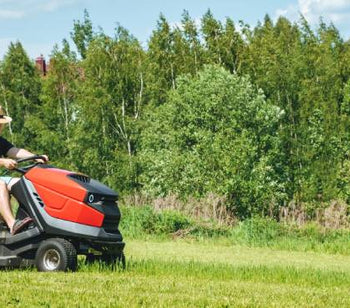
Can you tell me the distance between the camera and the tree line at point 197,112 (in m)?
36.6

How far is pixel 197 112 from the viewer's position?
38.5 meters

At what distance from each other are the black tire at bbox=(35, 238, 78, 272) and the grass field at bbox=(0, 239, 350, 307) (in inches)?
8.4

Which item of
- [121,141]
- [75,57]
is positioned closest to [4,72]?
[75,57]

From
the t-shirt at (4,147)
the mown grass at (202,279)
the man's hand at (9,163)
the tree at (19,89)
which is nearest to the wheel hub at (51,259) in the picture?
the mown grass at (202,279)

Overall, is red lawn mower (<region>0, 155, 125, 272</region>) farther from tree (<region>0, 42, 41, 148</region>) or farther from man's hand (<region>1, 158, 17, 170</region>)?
tree (<region>0, 42, 41, 148</region>)

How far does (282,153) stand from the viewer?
38.7 metres

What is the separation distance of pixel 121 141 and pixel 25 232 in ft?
119

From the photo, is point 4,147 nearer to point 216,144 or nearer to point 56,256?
point 56,256

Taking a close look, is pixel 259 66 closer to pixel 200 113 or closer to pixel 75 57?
pixel 200 113

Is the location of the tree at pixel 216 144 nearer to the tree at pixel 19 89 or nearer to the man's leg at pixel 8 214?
the tree at pixel 19 89

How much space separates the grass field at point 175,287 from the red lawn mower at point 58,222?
27 centimetres

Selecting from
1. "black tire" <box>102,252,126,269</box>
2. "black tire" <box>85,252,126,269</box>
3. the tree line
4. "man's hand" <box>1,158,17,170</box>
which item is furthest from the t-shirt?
the tree line

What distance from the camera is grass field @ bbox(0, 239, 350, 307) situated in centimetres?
724

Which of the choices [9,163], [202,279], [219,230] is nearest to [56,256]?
[9,163]
